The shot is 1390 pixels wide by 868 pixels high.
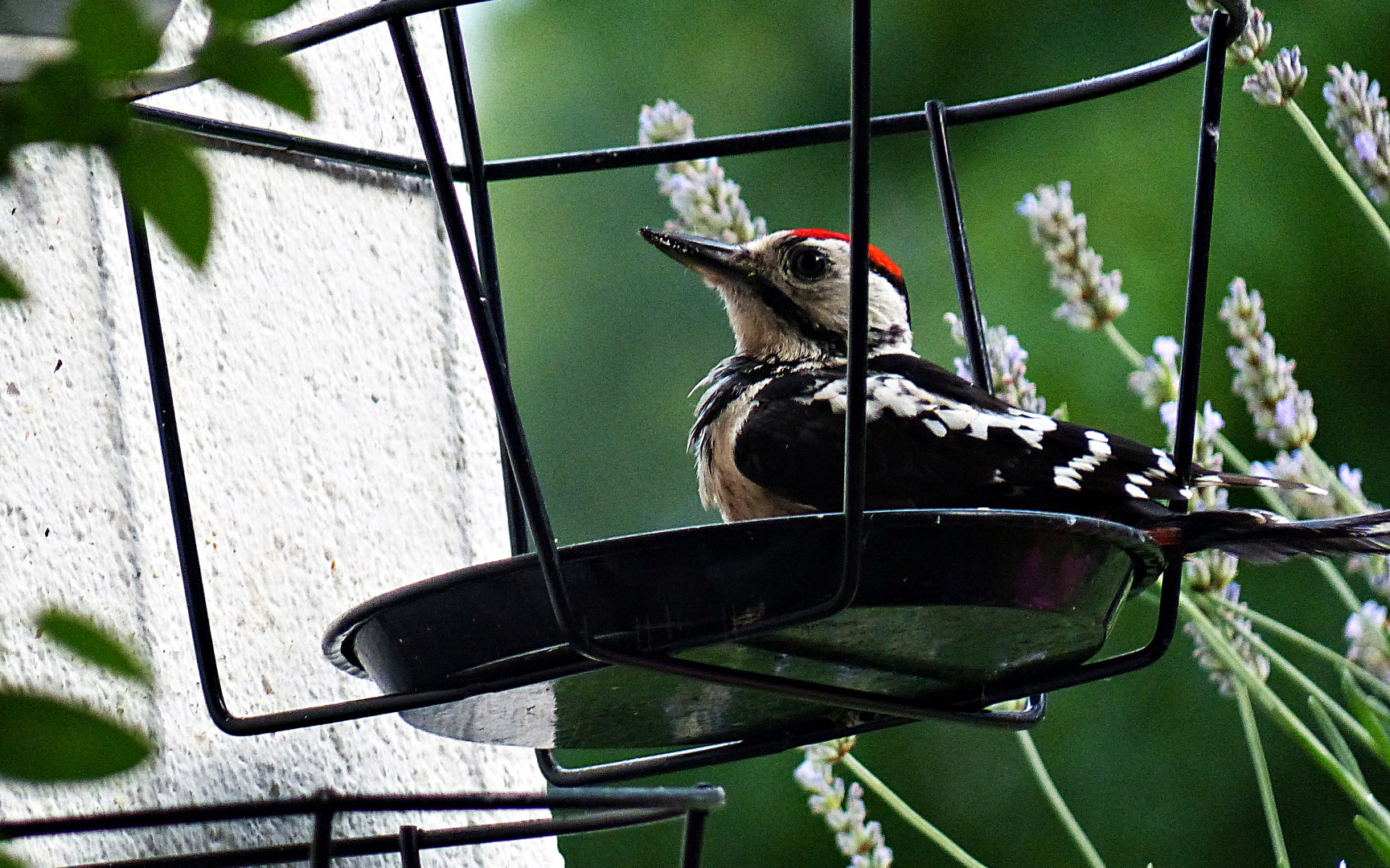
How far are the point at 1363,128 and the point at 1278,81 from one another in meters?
0.15

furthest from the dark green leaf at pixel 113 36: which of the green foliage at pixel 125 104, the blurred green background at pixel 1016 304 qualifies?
the blurred green background at pixel 1016 304

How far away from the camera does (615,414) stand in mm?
3193

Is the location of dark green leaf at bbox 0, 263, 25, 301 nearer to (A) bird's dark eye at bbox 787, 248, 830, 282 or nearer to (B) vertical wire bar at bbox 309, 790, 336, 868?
(B) vertical wire bar at bbox 309, 790, 336, 868

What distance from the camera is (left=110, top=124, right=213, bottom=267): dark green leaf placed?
0.75 feet

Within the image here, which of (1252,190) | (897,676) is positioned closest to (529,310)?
(1252,190)

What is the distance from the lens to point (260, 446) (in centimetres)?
88

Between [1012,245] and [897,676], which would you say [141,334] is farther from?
[1012,245]

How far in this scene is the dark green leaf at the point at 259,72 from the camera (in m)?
0.24

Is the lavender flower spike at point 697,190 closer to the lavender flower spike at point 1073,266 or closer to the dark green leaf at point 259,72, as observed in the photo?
the lavender flower spike at point 1073,266

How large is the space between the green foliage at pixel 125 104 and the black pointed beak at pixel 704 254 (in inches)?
29.4

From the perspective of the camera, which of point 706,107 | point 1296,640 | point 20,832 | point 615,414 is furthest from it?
point 706,107

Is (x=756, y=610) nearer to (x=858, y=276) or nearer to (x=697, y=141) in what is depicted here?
(x=858, y=276)

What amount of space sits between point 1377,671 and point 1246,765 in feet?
6.20

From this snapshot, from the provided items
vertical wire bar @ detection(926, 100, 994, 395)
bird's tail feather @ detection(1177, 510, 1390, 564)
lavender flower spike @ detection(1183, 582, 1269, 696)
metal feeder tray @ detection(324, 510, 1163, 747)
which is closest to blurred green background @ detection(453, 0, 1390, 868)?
lavender flower spike @ detection(1183, 582, 1269, 696)
